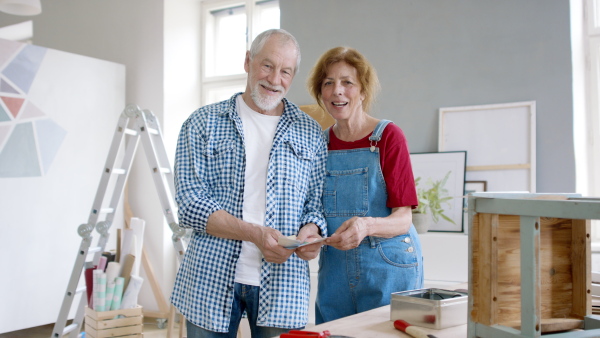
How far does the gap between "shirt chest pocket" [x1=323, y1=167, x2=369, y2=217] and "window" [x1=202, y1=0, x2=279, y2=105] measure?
381 centimetres

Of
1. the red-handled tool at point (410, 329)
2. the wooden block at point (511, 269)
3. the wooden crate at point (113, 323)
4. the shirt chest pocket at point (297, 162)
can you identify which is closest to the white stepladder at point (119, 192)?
the wooden crate at point (113, 323)

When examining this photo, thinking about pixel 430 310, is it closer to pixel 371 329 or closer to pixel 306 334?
pixel 371 329

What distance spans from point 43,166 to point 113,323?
79.4 inches

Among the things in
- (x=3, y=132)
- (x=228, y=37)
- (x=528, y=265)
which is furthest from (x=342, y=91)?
(x=228, y=37)

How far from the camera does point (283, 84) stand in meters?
1.90

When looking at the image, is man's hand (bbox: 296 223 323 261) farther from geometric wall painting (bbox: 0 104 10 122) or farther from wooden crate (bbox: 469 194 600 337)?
geometric wall painting (bbox: 0 104 10 122)

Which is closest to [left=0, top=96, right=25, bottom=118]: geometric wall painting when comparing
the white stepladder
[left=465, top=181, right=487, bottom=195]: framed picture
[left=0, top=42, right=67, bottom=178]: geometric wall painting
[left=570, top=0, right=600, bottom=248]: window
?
[left=0, top=42, right=67, bottom=178]: geometric wall painting

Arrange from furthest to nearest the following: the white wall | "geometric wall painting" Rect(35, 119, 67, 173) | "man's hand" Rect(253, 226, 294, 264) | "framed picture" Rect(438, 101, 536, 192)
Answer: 1. the white wall
2. "geometric wall painting" Rect(35, 119, 67, 173)
3. "framed picture" Rect(438, 101, 536, 192)
4. "man's hand" Rect(253, 226, 294, 264)

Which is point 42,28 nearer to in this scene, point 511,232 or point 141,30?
point 141,30

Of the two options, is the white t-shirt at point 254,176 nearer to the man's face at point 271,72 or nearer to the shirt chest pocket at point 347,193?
the man's face at point 271,72

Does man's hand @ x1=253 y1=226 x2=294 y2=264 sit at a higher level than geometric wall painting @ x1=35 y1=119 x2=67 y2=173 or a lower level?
lower

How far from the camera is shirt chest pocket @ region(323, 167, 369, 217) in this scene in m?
1.95

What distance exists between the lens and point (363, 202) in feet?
6.39

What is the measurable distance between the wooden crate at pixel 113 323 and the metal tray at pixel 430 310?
2268 millimetres
